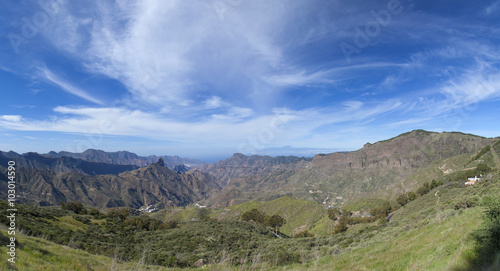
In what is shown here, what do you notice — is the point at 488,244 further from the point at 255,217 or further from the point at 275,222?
the point at 255,217

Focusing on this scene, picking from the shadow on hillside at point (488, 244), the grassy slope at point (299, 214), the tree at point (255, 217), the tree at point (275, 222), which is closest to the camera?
the shadow on hillside at point (488, 244)

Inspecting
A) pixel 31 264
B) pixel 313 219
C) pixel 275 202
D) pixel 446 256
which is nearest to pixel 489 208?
pixel 446 256

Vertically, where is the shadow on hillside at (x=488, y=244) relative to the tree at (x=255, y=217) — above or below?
above

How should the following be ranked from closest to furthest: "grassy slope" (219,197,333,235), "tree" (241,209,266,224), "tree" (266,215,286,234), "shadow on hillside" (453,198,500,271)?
"shadow on hillside" (453,198,500,271) → "tree" (266,215,286,234) → "tree" (241,209,266,224) → "grassy slope" (219,197,333,235)

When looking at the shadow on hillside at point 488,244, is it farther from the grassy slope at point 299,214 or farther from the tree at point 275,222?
the grassy slope at point 299,214

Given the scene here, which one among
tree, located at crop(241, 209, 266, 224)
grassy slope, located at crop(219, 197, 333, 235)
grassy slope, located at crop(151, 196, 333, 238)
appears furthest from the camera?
grassy slope, located at crop(151, 196, 333, 238)

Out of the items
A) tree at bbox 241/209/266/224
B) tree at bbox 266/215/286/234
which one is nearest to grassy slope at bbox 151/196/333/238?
tree at bbox 266/215/286/234

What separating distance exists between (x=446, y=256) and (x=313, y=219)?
125407 millimetres

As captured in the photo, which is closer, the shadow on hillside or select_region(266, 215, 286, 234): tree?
the shadow on hillside

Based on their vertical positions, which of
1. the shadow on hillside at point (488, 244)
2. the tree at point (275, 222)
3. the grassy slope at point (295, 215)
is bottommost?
the grassy slope at point (295, 215)

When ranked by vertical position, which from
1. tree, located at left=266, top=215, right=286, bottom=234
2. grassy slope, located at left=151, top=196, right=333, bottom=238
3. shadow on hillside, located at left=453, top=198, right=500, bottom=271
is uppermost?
shadow on hillside, located at left=453, top=198, right=500, bottom=271

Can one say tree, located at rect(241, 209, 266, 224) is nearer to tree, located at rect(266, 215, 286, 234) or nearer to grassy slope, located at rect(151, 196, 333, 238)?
tree, located at rect(266, 215, 286, 234)

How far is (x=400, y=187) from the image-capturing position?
156 metres

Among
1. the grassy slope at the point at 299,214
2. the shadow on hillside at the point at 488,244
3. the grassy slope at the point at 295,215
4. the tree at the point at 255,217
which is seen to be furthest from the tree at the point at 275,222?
the shadow on hillside at the point at 488,244
